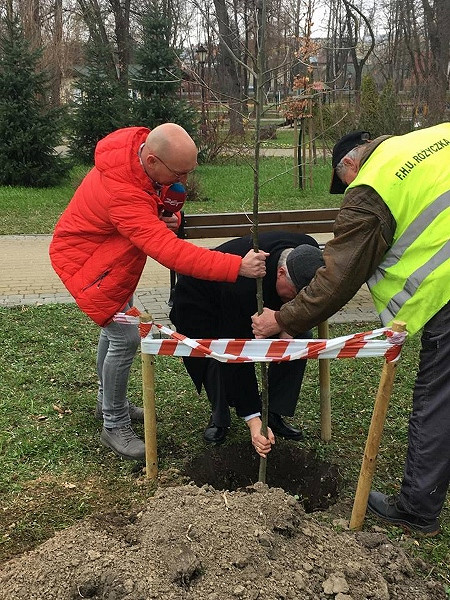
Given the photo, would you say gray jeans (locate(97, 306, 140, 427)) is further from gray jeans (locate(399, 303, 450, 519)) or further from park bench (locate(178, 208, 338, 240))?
park bench (locate(178, 208, 338, 240))

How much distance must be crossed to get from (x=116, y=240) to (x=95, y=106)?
1632 cm

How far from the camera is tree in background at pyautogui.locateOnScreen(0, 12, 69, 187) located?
50.4 feet

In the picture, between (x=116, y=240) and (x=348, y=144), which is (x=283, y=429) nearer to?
(x=116, y=240)

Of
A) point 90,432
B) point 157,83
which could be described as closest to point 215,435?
point 90,432

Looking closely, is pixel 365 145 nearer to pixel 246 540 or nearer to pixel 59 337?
pixel 246 540

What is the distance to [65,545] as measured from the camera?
2.82 metres

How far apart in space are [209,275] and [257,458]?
4.10 ft

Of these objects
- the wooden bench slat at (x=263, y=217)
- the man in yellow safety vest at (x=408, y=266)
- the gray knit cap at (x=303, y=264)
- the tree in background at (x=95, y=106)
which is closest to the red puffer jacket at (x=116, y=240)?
the gray knit cap at (x=303, y=264)

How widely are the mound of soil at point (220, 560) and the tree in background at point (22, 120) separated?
13.8 meters

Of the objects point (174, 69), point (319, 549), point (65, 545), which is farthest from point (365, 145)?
point (174, 69)

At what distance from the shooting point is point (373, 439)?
9.95 ft

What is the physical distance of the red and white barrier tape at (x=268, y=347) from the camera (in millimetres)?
3148

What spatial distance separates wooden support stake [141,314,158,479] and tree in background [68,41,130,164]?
16164 mm

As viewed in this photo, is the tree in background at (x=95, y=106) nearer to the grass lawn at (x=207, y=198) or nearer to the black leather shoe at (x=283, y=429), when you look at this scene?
the grass lawn at (x=207, y=198)
